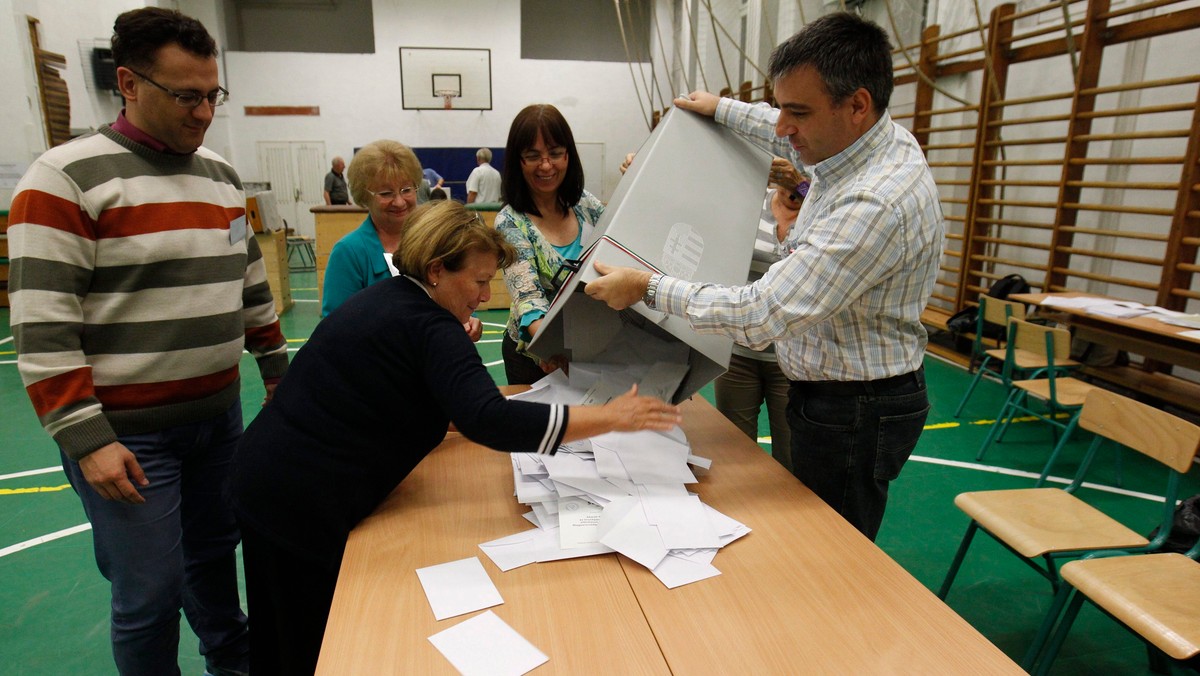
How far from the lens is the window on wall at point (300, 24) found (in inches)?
432

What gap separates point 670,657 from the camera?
91 centimetres

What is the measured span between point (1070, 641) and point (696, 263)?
171 centimetres

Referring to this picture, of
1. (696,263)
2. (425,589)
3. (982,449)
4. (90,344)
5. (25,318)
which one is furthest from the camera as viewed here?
(982,449)

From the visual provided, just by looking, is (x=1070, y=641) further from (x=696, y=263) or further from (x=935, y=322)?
(x=935, y=322)

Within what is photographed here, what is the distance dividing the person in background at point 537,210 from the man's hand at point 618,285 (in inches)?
16.2

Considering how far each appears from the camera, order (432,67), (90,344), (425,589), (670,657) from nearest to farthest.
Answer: (670,657) → (425,589) → (90,344) → (432,67)

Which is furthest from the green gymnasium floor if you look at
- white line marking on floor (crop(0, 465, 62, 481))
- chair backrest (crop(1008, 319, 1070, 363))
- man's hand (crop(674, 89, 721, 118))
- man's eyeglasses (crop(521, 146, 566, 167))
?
man's eyeglasses (crop(521, 146, 566, 167))

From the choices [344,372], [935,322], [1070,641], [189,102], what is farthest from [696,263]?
[935,322]

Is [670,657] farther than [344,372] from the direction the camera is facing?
No

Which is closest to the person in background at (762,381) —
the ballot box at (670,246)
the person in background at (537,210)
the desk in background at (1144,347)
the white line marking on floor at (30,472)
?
the ballot box at (670,246)

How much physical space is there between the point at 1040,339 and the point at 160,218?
3.54m

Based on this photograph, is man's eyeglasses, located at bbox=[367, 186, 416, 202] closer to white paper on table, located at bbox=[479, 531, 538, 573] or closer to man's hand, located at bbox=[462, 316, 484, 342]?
man's hand, located at bbox=[462, 316, 484, 342]

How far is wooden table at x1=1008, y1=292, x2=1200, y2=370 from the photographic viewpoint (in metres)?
2.93

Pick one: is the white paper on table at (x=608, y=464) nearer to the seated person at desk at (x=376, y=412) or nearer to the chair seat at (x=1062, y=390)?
the seated person at desk at (x=376, y=412)
